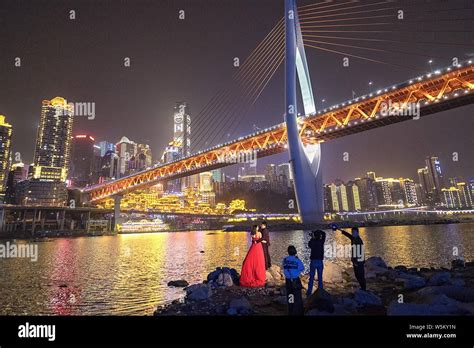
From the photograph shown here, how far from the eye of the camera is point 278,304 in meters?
7.16

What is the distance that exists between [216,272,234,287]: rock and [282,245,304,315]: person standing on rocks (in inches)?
151

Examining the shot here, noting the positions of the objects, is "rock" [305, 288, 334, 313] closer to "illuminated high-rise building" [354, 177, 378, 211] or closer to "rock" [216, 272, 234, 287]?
"rock" [216, 272, 234, 287]

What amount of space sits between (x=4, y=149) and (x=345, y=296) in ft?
571

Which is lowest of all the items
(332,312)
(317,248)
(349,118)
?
(332,312)

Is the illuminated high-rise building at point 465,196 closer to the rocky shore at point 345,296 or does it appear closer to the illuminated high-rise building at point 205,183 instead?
the illuminated high-rise building at point 205,183

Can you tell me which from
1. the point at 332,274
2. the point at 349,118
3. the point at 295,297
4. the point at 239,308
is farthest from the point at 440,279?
the point at 349,118

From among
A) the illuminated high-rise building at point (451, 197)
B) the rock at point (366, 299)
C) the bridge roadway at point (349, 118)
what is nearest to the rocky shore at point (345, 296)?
the rock at point (366, 299)

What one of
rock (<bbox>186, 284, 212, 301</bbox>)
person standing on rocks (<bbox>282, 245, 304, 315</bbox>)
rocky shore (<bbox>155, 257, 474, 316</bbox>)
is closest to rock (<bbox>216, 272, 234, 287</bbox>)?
rocky shore (<bbox>155, 257, 474, 316</bbox>)

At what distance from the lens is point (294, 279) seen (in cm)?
587

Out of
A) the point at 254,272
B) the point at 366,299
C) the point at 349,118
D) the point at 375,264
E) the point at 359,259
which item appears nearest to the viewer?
→ the point at 366,299

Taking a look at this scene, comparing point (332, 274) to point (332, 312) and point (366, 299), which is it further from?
point (332, 312)

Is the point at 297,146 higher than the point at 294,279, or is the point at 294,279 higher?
the point at 297,146

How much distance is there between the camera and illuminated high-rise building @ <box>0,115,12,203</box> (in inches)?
5383

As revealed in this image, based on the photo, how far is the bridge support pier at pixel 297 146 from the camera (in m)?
39.6
